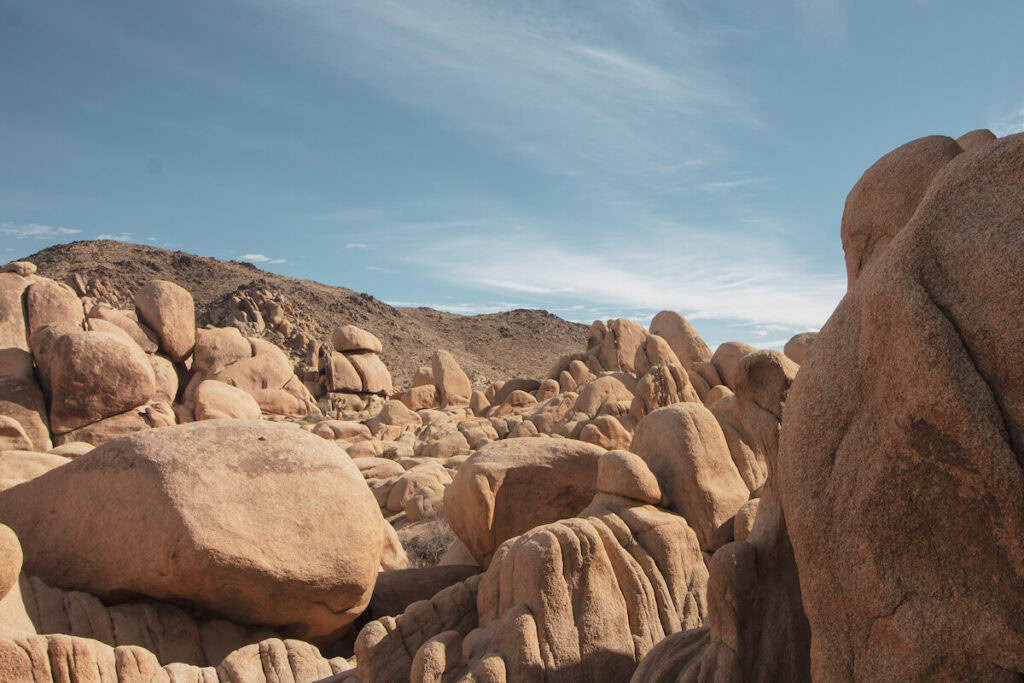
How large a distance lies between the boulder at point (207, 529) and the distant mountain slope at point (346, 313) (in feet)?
140

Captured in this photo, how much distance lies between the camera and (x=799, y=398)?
3232 millimetres

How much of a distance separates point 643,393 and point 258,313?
1466 inches

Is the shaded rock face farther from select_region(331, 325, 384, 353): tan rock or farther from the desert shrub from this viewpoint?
select_region(331, 325, 384, 353): tan rock

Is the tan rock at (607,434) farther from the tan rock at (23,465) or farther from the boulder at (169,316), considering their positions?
the boulder at (169,316)

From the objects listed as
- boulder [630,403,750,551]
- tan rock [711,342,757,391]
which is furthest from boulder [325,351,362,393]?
boulder [630,403,750,551]

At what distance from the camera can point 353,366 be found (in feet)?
101

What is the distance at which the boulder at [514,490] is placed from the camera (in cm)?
703

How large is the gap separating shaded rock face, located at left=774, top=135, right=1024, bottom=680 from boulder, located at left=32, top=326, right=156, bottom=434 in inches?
494

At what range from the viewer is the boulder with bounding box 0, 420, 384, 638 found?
5918mm

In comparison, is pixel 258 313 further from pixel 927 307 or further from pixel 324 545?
pixel 927 307

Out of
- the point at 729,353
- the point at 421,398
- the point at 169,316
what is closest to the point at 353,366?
the point at 421,398

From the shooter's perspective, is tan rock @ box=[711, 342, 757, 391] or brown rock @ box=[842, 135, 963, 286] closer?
brown rock @ box=[842, 135, 963, 286]

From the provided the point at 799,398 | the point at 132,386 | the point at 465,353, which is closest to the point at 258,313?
the point at 465,353

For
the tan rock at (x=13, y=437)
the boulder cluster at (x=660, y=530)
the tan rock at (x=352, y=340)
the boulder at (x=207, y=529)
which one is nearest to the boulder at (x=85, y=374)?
the tan rock at (x=13, y=437)
